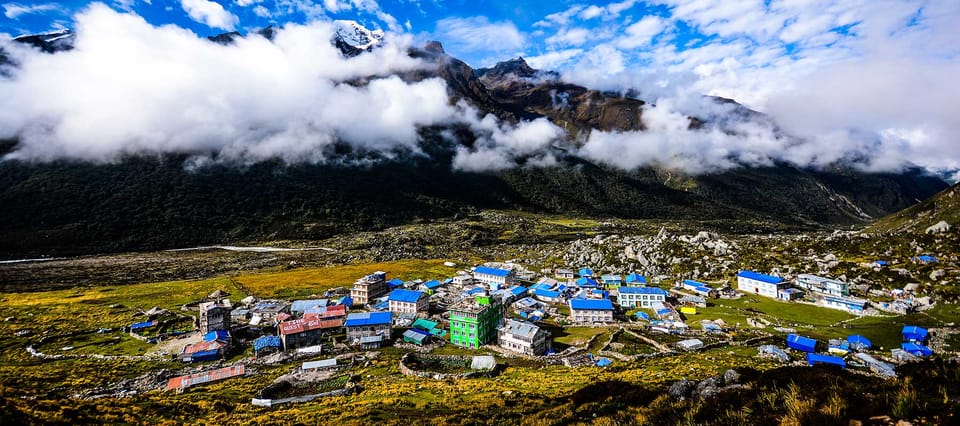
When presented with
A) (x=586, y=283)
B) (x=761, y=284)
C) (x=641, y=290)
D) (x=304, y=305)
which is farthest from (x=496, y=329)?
(x=761, y=284)

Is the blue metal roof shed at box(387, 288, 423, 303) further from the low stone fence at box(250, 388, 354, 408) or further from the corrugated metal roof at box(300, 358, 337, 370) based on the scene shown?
the low stone fence at box(250, 388, 354, 408)

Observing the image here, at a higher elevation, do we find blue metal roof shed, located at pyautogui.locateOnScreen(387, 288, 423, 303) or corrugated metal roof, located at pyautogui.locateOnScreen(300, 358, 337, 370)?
blue metal roof shed, located at pyautogui.locateOnScreen(387, 288, 423, 303)

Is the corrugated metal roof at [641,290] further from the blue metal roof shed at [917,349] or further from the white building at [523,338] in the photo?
the blue metal roof shed at [917,349]

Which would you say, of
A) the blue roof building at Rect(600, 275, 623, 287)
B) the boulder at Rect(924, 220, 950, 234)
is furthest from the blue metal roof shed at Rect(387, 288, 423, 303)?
the boulder at Rect(924, 220, 950, 234)

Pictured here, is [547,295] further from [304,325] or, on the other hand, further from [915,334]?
[915,334]

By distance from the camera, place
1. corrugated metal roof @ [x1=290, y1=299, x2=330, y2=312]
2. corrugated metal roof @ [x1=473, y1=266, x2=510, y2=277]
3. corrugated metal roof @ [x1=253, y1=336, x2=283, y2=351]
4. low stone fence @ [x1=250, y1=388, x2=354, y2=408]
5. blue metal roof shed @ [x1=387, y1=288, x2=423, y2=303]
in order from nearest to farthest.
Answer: low stone fence @ [x1=250, y1=388, x2=354, y2=408], corrugated metal roof @ [x1=253, y1=336, x2=283, y2=351], corrugated metal roof @ [x1=290, y1=299, x2=330, y2=312], blue metal roof shed @ [x1=387, y1=288, x2=423, y2=303], corrugated metal roof @ [x1=473, y1=266, x2=510, y2=277]
